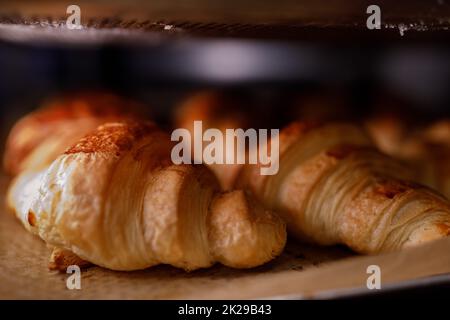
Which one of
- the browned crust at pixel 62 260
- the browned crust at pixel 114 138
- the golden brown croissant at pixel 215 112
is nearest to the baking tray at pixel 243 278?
the browned crust at pixel 62 260

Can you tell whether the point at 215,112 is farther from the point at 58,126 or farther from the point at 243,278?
→ the point at 243,278

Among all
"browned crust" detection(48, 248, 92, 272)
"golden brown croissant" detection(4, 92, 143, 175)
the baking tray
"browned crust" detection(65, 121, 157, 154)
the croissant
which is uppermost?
"golden brown croissant" detection(4, 92, 143, 175)

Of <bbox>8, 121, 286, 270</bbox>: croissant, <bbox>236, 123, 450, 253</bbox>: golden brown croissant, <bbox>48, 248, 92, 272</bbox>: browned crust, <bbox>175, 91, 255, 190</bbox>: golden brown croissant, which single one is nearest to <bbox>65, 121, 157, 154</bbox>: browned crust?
<bbox>8, 121, 286, 270</bbox>: croissant

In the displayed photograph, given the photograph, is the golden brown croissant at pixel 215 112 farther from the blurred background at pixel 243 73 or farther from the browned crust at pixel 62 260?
the browned crust at pixel 62 260

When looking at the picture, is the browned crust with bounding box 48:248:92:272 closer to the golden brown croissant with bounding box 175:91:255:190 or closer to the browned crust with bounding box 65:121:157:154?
the browned crust with bounding box 65:121:157:154

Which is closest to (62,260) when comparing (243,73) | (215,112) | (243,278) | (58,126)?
(243,278)
